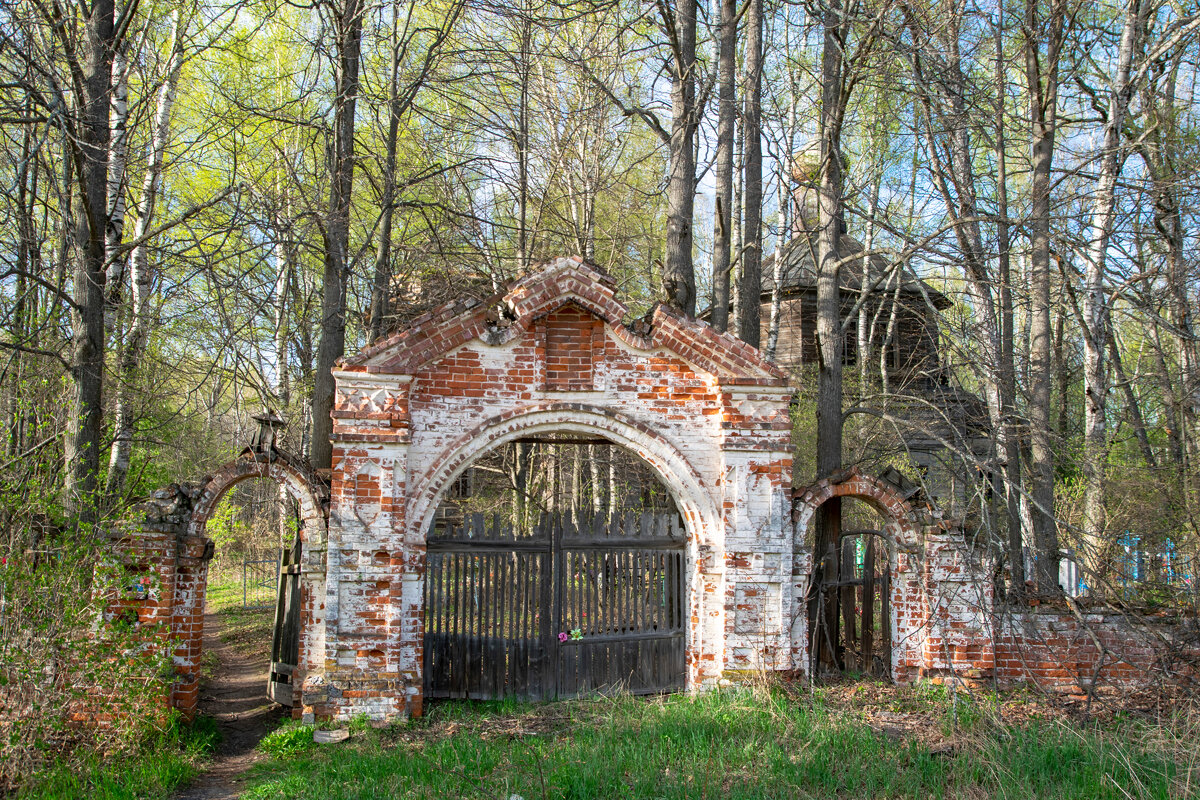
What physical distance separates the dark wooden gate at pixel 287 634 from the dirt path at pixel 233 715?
241 mm

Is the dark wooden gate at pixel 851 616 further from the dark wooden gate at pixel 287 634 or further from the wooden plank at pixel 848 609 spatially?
the dark wooden gate at pixel 287 634

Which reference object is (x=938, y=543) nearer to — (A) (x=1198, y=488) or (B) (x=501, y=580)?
(A) (x=1198, y=488)

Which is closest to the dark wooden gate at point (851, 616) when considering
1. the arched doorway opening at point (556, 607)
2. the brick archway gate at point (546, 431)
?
the brick archway gate at point (546, 431)

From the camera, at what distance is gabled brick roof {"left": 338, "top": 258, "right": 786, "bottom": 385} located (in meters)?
7.41

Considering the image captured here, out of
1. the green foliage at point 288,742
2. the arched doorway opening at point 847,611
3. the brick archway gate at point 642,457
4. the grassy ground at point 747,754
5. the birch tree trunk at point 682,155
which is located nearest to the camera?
the grassy ground at point 747,754

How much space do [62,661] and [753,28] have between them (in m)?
10.4

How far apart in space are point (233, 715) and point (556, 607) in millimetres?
3529

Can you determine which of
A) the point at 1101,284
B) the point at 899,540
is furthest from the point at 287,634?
the point at 1101,284

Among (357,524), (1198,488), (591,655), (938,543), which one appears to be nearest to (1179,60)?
(1198,488)

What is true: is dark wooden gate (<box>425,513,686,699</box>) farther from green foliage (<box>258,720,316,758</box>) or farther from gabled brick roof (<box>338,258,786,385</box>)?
gabled brick roof (<box>338,258,786,385</box>)

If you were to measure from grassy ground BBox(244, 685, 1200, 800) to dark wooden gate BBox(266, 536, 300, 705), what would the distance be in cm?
133

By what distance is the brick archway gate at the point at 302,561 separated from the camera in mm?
7375

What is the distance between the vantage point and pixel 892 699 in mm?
7676

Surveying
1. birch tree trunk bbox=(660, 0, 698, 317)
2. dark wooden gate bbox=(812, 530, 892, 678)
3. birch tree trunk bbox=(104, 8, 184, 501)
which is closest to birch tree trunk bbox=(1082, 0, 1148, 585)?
dark wooden gate bbox=(812, 530, 892, 678)
